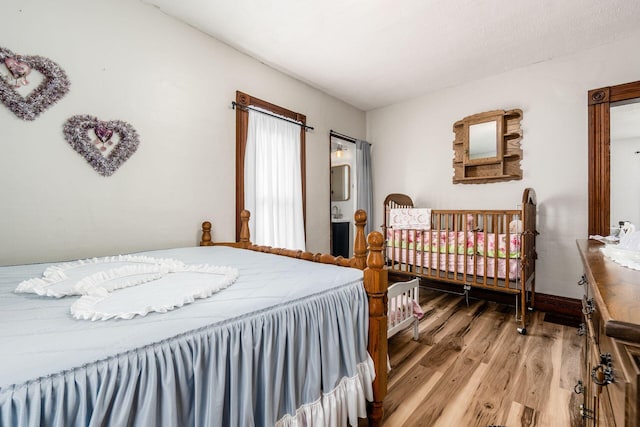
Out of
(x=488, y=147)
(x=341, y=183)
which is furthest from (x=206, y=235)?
(x=341, y=183)

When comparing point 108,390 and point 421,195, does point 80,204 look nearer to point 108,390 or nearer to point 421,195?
point 108,390

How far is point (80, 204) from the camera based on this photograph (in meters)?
1.72

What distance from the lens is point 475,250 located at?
2.50 m

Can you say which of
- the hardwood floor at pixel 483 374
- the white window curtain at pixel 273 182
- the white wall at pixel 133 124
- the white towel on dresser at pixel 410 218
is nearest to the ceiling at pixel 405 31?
the white wall at pixel 133 124

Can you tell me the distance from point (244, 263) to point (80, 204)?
3.79ft

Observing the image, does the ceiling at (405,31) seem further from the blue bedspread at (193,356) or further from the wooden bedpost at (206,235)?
the blue bedspread at (193,356)

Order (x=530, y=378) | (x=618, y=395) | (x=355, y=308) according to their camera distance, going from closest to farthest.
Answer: (x=618, y=395), (x=355, y=308), (x=530, y=378)

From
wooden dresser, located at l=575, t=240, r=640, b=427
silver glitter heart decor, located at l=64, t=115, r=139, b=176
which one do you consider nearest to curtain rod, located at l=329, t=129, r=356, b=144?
silver glitter heart decor, located at l=64, t=115, r=139, b=176

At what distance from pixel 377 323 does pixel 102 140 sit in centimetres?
201

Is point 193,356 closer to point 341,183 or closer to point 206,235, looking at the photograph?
point 206,235

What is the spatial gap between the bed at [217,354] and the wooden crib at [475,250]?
164 cm

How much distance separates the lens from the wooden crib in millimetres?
2350

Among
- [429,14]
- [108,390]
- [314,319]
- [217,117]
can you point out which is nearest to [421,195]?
[429,14]

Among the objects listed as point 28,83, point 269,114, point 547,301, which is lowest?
point 547,301
